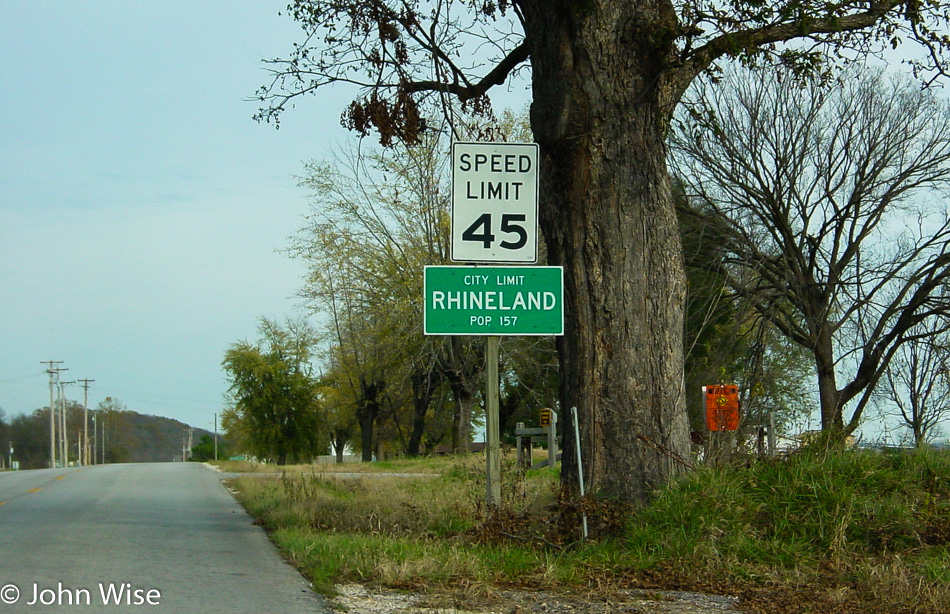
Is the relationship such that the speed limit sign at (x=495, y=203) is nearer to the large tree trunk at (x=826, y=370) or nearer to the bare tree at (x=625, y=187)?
the bare tree at (x=625, y=187)

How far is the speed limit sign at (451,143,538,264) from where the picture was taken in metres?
8.09

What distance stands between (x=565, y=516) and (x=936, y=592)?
294cm

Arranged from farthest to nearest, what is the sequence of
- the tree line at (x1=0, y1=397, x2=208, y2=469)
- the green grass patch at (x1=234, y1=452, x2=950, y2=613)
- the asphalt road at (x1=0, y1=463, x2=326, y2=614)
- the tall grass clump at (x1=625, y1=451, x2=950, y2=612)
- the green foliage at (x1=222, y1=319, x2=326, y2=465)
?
the tree line at (x1=0, y1=397, x2=208, y2=469)
the green foliage at (x1=222, y1=319, x2=326, y2=465)
the tall grass clump at (x1=625, y1=451, x2=950, y2=612)
the green grass patch at (x1=234, y1=452, x2=950, y2=613)
the asphalt road at (x1=0, y1=463, x2=326, y2=614)

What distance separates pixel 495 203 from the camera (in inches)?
321

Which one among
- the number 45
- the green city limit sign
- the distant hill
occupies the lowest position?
the distant hill

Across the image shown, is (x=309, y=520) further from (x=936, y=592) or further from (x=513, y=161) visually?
(x=936, y=592)

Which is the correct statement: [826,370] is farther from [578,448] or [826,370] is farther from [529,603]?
[529,603]

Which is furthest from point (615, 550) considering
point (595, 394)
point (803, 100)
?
point (803, 100)

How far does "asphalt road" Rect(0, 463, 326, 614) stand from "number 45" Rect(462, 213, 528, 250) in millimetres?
2994

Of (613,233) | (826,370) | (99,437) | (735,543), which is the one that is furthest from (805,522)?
(99,437)

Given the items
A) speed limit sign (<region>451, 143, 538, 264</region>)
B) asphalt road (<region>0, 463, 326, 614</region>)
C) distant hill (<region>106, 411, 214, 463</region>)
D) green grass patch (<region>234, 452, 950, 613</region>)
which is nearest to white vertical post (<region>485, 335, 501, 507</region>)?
green grass patch (<region>234, 452, 950, 613</region>)

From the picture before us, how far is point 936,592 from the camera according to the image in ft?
18.9

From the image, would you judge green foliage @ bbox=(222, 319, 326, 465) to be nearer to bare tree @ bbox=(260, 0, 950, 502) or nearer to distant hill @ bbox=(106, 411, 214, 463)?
bare tree @ bbox=(260, 0, 950, 502)

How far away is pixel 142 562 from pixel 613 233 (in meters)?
4.71
